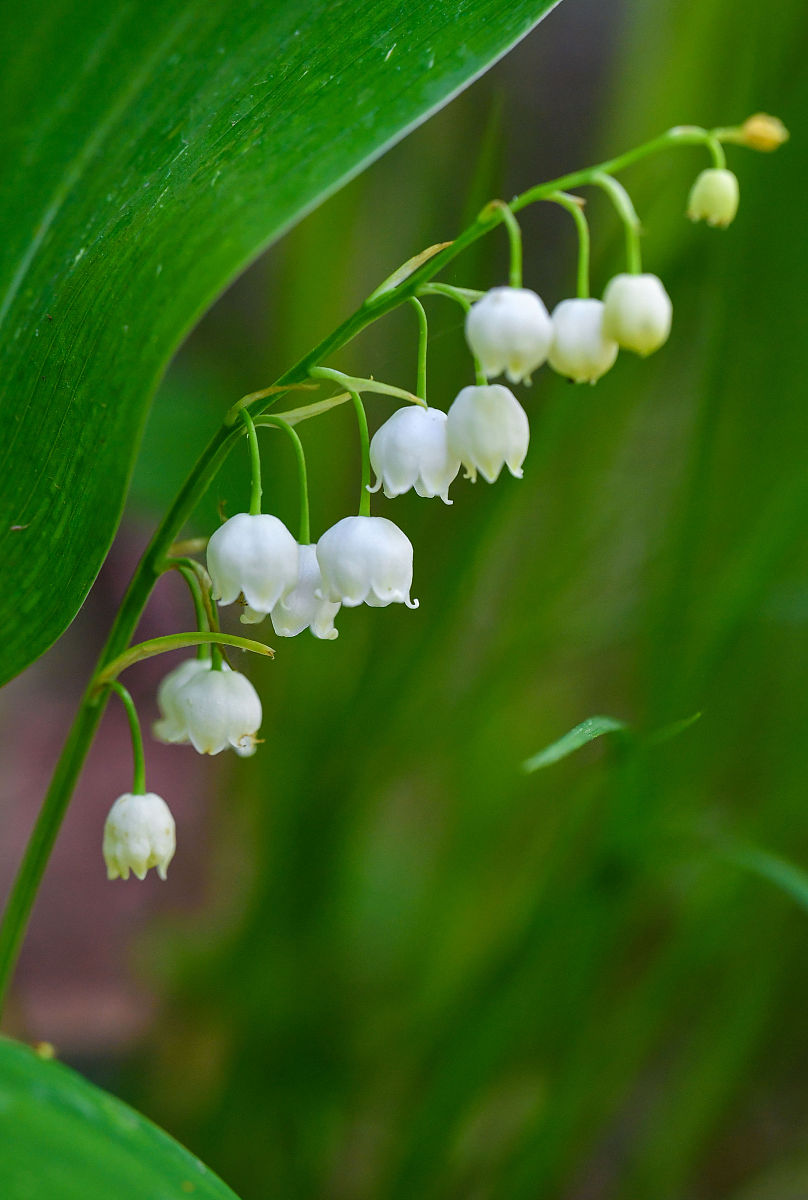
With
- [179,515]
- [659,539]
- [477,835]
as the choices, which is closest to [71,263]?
[179,515]

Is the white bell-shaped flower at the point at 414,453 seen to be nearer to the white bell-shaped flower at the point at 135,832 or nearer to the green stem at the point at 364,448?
the green stem at the point at 364,448

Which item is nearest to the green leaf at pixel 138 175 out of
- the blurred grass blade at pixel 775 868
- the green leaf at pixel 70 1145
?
the green leaf at pixel 70 1145

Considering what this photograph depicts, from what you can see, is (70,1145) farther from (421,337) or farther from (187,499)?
(421,337)

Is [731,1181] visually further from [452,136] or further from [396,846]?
[452,136]

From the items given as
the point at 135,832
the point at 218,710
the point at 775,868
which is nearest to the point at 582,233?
the point at 218,710

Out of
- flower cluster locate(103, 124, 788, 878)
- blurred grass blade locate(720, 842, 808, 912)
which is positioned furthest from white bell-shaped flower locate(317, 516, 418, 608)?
blurred grass blade locate(720, 842, 808, 912)

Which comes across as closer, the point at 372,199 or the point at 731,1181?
the point at 372,199
